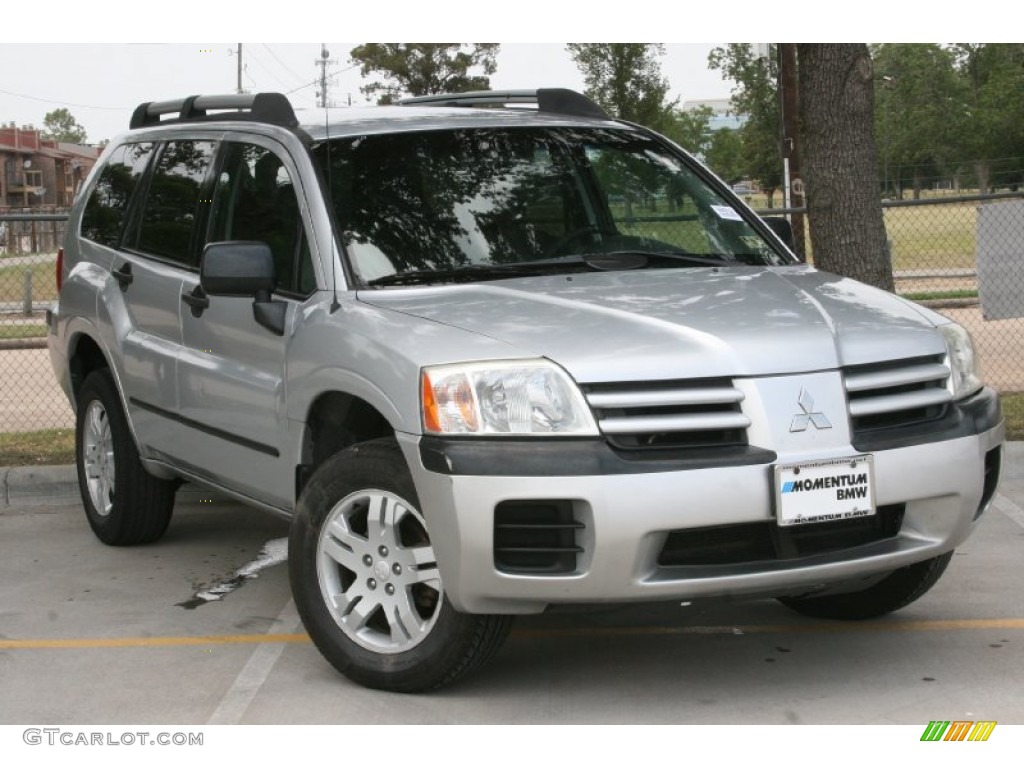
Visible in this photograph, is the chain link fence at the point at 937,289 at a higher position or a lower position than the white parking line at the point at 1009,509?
higher

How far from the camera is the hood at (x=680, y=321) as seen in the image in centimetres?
466

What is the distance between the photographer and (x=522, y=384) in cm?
464

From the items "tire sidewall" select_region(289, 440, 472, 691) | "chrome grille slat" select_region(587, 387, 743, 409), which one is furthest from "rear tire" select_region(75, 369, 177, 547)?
"chrome grille slat" select_region(587, 387, 743, 409)

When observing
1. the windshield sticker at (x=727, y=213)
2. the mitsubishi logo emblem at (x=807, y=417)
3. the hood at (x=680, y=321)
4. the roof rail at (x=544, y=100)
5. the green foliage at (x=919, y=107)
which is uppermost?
the green foliage at (x=919, y=107)

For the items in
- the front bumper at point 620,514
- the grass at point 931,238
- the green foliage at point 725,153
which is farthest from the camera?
the green foliage at point 725,153

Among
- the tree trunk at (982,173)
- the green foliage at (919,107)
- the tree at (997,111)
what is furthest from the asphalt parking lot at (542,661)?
the green foliage at (919,107)

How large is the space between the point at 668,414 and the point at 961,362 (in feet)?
3.88

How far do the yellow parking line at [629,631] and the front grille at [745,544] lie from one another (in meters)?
1.12

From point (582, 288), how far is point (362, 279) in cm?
74

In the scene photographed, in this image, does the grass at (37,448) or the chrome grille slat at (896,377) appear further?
the grass at (37,448)

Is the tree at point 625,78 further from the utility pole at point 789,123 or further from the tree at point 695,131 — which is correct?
the utility pole at point 789,123

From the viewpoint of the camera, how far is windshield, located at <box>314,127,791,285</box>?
5.63 meters

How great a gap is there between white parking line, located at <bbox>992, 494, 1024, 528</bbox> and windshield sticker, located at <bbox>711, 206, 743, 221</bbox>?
2.36m

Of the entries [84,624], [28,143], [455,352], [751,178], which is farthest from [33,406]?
[28,143]
